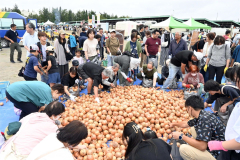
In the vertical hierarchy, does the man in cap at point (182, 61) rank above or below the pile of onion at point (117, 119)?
above

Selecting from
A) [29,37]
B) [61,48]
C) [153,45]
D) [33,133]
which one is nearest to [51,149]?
[33,133]

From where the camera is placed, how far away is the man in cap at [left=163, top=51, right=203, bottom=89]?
13.6 feet

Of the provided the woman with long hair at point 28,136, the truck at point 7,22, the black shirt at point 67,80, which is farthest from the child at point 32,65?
the truck at point 7,22

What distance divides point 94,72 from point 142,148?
264cm

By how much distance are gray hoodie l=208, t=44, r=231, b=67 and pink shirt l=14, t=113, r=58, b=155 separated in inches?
166

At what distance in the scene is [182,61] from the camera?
14.1 ft

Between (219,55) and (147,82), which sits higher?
(219,55)

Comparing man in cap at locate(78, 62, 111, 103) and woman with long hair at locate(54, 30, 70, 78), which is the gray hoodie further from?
woman with long hair at locate(54, 30, 70, 78)

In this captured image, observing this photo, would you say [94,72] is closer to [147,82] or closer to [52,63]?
[52,63]

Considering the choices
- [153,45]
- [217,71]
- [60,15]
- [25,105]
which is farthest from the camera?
[60,15]

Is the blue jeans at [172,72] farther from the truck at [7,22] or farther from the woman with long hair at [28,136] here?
the truck at [7,22]

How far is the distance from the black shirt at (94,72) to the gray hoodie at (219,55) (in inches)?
117

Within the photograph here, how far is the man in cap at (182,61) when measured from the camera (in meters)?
4.14

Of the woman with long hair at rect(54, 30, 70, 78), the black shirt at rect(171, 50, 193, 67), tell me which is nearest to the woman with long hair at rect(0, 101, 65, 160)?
the woman with long hair at rect(54, 30, 70, 78)
